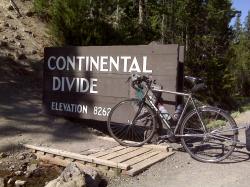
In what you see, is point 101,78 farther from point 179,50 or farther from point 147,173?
point 147,173

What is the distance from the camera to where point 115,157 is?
6973 mm

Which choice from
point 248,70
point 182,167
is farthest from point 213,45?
point 248,70

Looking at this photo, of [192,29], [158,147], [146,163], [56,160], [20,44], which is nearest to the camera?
[146,163]

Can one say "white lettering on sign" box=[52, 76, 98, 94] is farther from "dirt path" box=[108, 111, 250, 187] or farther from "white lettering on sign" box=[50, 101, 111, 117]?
"dirt path" box=[108, 111, 250, 187]

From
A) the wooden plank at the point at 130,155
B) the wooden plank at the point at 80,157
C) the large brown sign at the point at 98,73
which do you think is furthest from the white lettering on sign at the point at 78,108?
the wooden plank at the point at 80,157

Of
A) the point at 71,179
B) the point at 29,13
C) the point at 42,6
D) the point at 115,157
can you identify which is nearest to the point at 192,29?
the point at 42,6

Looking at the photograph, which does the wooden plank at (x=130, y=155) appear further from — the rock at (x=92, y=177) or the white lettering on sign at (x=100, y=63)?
the white lettering on sign at (x=100, y=63)

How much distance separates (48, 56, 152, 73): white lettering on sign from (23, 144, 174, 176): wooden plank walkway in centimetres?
A: 137

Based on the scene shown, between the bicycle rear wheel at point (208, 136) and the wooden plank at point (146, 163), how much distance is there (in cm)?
37

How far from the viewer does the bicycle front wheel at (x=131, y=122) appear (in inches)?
299

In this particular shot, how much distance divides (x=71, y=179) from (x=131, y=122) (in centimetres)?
220

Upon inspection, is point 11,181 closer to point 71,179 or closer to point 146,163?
point 71,179

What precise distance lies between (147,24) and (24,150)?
13.1m

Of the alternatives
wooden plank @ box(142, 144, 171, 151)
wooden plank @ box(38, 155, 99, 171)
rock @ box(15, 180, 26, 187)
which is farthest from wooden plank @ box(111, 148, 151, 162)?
rock @ box(15, 180, 26, 187)
